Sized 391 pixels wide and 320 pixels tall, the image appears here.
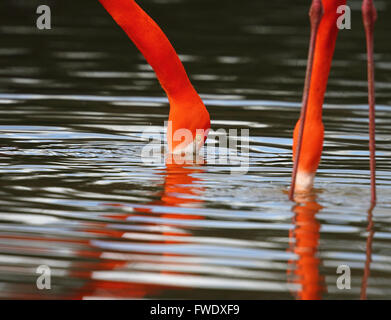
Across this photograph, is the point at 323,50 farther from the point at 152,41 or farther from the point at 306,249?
the point at 152,41

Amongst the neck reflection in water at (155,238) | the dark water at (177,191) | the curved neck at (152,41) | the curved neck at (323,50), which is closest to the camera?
the neck reflection in water at (155,238)

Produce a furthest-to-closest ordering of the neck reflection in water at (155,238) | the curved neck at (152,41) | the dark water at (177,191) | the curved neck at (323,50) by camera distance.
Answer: the curved neck at (152,41) < the curved neck at (323,50) < the dark water at (177,191) < the neck reflection in water at (155,238)

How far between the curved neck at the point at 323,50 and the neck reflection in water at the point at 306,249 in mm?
407

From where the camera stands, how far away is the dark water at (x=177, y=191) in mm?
3891

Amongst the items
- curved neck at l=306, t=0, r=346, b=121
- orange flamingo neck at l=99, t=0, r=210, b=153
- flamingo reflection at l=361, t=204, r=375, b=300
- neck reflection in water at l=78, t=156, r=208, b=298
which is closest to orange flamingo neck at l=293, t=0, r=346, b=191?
curved neck at l=306, t=0, r=346, b=121

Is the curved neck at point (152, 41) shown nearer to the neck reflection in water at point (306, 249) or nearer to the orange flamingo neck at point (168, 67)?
the orange flamingo neck at point (168, 67)

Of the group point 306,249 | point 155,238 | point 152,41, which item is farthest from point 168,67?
point 306,249

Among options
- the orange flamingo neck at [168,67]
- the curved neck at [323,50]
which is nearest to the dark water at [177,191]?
the orange flamingo neck at [168,67]

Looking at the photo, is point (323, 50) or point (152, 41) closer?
point (323, 50)

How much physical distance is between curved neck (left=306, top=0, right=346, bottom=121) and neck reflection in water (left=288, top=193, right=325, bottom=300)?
1.34 feet

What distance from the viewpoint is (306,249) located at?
13.8ft

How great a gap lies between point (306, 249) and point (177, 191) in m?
1.09

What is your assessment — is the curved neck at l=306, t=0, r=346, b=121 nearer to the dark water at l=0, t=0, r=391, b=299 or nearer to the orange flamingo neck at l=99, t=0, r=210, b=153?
the dark water at l=0, t=0, r=391, b=299

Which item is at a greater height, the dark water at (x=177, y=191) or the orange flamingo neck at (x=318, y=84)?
the orange flamingo neck at (x=318, y=84)
